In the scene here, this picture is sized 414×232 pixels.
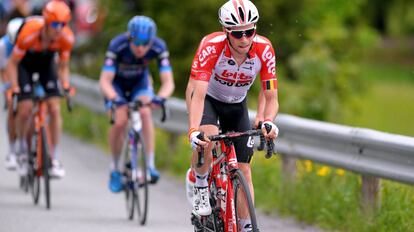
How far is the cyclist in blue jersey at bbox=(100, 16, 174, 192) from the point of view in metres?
11.3

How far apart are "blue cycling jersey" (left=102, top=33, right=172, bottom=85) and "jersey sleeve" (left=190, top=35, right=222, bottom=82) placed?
3.12 meters

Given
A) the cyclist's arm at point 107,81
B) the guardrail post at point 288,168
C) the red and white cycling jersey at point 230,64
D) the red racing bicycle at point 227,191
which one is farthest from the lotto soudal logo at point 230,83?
the guardrail post at point 288,168

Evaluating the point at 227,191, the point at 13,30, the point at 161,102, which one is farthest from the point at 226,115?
the point at 13,30

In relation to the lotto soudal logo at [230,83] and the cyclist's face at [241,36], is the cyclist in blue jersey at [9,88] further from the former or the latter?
the cyclist's face at [241,36]

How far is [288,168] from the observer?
39.2 feet

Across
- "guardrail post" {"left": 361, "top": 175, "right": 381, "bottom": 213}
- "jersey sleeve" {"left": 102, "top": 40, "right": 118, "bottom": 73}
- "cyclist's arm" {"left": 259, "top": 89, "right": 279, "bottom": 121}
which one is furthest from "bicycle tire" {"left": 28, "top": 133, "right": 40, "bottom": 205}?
"cyclist's arm" {"left": 259, "top": 89, "right": 279, "bottom": 121}

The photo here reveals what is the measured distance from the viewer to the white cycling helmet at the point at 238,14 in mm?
8258

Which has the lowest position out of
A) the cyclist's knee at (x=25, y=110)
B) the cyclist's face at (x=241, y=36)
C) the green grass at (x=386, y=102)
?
the green grass at (x=386, y=102)

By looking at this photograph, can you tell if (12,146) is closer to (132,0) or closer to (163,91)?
(163,91)

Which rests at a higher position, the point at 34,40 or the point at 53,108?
the point at 34,40

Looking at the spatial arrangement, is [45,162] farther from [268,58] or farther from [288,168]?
[268,58]

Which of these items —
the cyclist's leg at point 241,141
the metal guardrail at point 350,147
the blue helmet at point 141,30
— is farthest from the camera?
the blue helmet at point 141,30

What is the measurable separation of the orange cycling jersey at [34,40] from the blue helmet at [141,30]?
1.41 m

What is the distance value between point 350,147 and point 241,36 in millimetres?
2769
